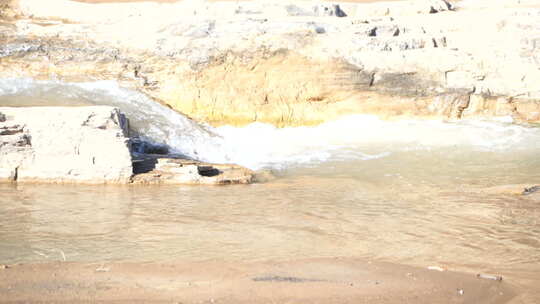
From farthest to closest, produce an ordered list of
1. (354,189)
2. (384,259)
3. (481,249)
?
(354,189)
(481,249)
(384,259)

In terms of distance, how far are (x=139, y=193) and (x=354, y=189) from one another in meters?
2.49

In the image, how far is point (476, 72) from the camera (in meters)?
11.6

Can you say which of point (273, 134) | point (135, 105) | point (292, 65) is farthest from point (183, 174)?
point (292, 65)

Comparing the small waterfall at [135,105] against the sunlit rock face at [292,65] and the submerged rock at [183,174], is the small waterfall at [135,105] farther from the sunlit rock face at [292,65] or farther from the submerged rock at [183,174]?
the submerged rock at [183,174]

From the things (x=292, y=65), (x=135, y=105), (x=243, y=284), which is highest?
(x=292, y=65)

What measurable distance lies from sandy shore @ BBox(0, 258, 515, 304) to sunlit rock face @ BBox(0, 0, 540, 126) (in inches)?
323

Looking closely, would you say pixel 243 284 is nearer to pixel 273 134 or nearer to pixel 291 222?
pixel 291 222

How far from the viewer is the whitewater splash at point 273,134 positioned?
9531 mm

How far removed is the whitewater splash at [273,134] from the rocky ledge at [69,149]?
2313 mm

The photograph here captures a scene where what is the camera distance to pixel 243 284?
124 inches

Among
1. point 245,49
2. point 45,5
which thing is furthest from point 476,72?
point 45,5

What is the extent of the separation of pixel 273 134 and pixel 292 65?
1642 millimetres

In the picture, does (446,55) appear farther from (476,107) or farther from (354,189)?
(354,189)

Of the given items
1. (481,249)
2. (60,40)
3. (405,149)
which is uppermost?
(60,40)
